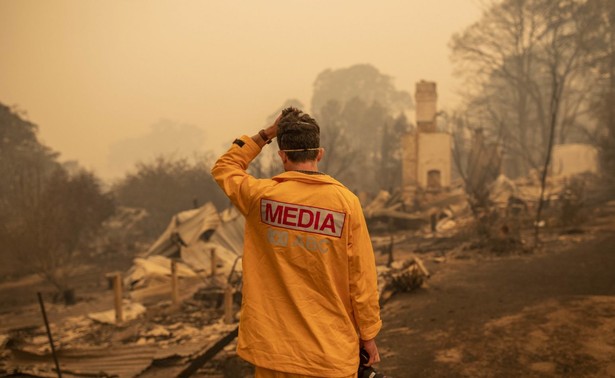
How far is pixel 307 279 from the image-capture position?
210cm

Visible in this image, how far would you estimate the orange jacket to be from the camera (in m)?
2.04

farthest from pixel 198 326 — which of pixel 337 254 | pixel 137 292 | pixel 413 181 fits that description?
pixel 413 181

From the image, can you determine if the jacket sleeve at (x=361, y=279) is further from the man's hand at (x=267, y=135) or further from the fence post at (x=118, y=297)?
the fence post at (x=118, y=297)

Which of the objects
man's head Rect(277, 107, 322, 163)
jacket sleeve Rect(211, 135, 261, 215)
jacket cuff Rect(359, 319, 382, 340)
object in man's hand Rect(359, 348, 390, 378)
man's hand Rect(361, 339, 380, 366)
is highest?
man's head Rect(277, 107, 322, 163)

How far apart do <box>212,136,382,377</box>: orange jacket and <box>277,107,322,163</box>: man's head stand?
0.10 meters

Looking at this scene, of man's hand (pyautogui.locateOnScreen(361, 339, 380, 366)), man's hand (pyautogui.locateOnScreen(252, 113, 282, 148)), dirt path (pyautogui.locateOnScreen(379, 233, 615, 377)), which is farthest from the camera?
dirt path (pyautogui.locateOnScreen(379, 233, 615, 377))

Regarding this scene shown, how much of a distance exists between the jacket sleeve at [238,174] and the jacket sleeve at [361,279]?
1.68 ft

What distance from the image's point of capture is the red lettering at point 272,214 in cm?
208

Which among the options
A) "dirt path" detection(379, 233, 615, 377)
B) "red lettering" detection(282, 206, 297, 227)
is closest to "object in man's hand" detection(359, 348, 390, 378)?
"red lettering" detection(282, 206, 297, 227)

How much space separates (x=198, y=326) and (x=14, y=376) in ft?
13.3

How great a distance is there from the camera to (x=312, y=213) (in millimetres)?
2053

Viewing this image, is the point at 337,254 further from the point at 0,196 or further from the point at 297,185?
the point at 0,196

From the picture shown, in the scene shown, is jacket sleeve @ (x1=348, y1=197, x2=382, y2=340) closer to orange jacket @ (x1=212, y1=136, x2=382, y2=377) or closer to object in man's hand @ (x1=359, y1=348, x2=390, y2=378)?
orange jacket @ (x1=212, y1=136, x2=382, y2=377)

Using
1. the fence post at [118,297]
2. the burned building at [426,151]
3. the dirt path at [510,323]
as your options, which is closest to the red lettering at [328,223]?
the dirt path at [510,323]
